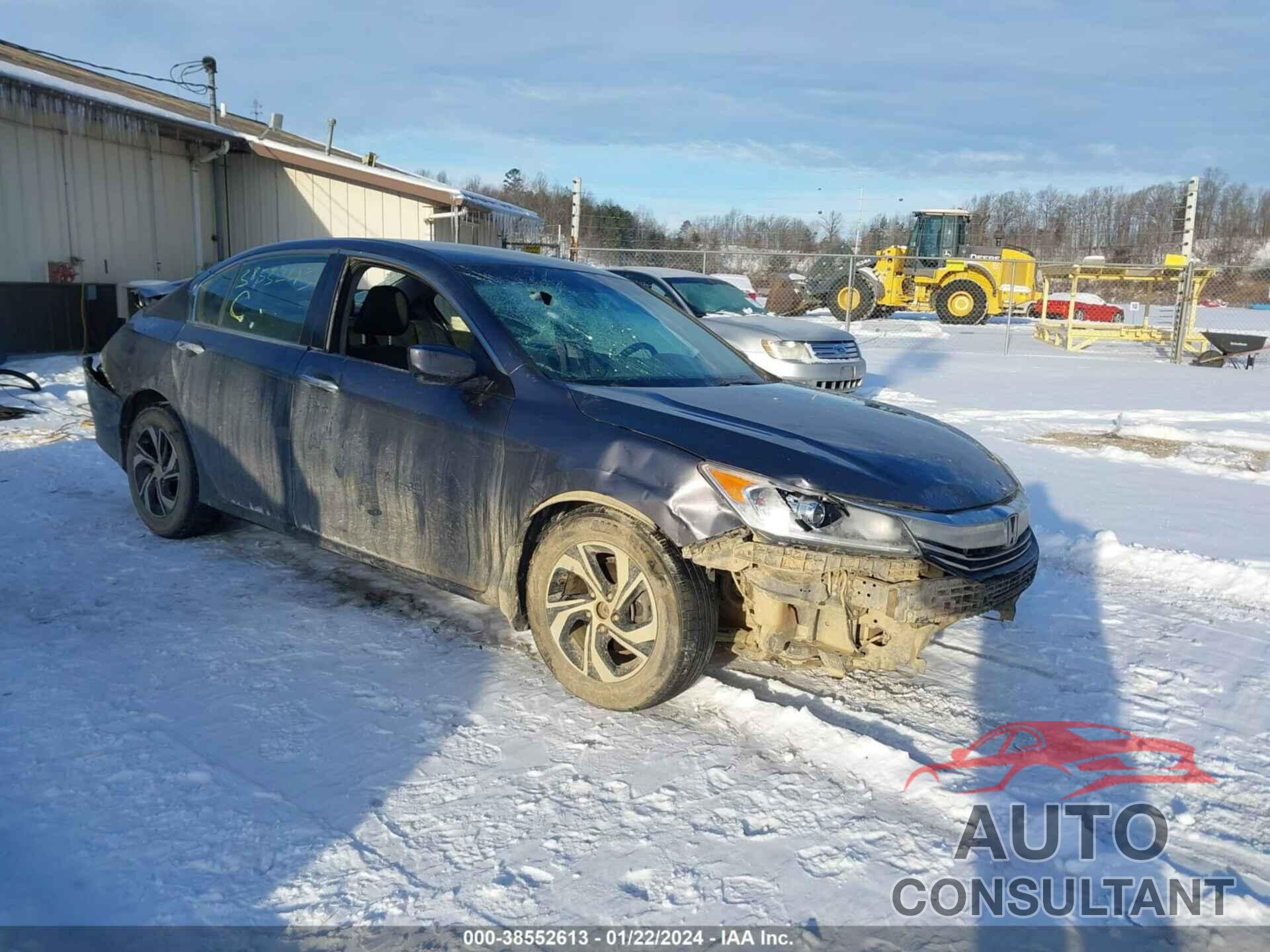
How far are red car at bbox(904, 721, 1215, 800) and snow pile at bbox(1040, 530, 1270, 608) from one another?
194cm

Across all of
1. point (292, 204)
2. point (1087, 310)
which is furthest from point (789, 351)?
point (1087, 310)

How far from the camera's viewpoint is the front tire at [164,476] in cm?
485

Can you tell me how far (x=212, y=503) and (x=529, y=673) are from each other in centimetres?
210

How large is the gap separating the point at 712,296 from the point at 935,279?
18.2 meters

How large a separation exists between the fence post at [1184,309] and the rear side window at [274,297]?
56.7 feet

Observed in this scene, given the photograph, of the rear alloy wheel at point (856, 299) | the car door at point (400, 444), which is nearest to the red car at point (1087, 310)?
the rear alloy wheel at point (856, 299)

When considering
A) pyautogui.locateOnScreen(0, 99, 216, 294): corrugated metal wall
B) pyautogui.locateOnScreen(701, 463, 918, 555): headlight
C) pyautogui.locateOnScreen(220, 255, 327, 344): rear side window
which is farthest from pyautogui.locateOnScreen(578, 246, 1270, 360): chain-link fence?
pyautogui.locateOnScreen(701, 463, 918, 555): headlight

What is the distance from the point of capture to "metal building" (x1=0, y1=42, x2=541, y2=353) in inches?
476

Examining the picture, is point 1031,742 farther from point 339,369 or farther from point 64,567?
point 64,567

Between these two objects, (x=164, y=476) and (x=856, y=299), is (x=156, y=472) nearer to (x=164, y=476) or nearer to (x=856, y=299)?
(x=164, y=476)

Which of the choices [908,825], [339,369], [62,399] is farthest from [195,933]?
[62,399]

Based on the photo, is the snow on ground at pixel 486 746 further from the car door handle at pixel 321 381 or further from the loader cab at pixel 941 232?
the loader cab at pixel 941 232

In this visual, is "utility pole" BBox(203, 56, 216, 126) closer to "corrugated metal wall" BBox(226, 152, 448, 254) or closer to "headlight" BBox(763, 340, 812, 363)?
"corrugated metal wall" BBox(226, 152, 448, 254)

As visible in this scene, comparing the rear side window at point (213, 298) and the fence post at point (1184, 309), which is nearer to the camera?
the rear side window at point (213, 298)
